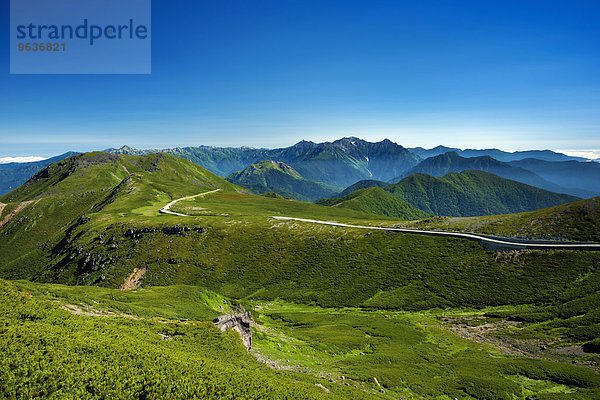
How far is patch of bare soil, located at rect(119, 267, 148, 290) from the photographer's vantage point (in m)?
88.3

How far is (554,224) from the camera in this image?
8438 centimetres

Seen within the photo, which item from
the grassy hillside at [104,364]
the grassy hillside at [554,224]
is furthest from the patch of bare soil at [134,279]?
the grassy hillside at [554,224]

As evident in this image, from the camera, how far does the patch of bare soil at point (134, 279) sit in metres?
88.3

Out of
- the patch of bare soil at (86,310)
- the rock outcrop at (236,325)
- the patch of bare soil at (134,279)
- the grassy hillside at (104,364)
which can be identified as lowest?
the patch of bare soil at (134,279)

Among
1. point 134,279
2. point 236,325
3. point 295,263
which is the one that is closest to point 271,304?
point 295,263

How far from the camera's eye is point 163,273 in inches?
3688

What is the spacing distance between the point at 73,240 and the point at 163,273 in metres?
69.5

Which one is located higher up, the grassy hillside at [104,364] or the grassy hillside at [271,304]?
the grassy hillside at [104,364]

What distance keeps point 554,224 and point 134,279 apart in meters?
143

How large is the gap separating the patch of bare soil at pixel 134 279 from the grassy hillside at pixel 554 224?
385ft

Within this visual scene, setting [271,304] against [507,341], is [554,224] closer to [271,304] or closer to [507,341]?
[507,341]

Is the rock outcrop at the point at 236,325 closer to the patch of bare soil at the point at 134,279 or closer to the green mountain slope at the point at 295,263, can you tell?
the green mountain slope at the point at 295,263

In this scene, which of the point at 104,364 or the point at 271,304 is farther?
the point at 271,304

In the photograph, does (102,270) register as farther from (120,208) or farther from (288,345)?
(288,345)
